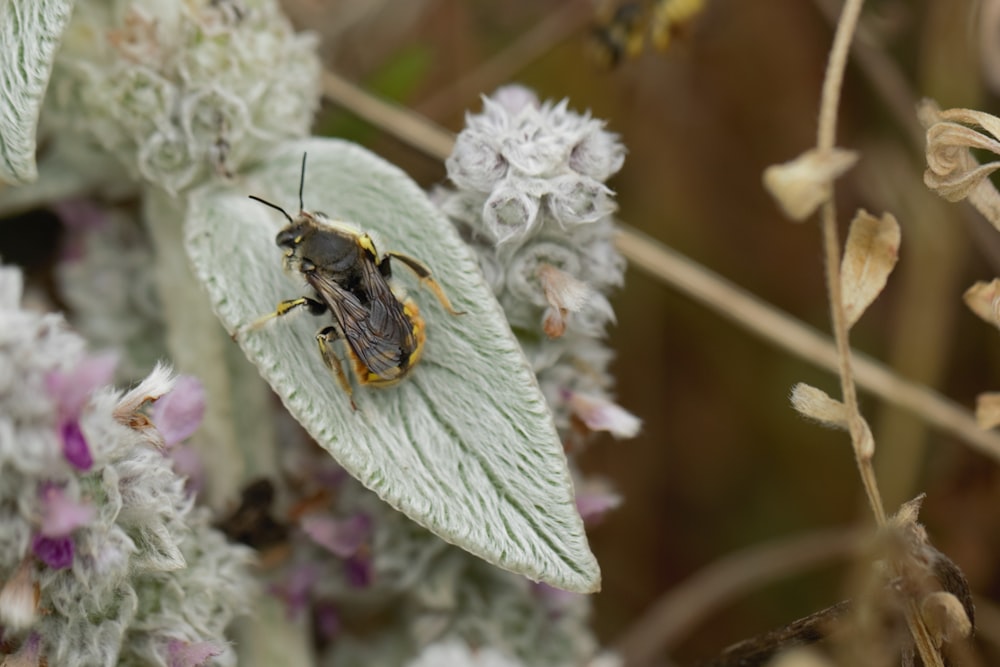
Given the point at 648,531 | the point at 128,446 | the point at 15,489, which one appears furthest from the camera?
the point at 648,531

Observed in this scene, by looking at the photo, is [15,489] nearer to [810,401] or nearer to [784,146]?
[810,401]

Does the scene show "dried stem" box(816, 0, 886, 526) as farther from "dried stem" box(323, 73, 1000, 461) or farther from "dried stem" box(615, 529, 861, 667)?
"dried stem" box(615, 529, 861, 667)

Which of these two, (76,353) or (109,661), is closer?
(76,353)

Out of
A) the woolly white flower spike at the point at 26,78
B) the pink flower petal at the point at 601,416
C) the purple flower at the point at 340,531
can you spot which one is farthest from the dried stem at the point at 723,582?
the woolly white flower spike at the point at 26,78

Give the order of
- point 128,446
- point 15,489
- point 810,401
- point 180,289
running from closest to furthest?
point 15,489 < point 128,446 < point 810,401 < point 180,289

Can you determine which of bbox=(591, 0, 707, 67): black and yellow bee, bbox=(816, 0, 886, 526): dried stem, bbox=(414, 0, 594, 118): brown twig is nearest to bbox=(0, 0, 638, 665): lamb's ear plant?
bbox=(816, 0, 886, 526): dried stem

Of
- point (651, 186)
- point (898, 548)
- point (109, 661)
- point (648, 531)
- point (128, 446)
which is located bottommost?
point (109, 661)

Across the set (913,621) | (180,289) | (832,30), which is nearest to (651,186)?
(832,30)

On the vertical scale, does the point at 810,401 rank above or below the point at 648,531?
below

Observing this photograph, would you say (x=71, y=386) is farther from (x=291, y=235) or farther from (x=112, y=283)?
(x=112, y=283)
